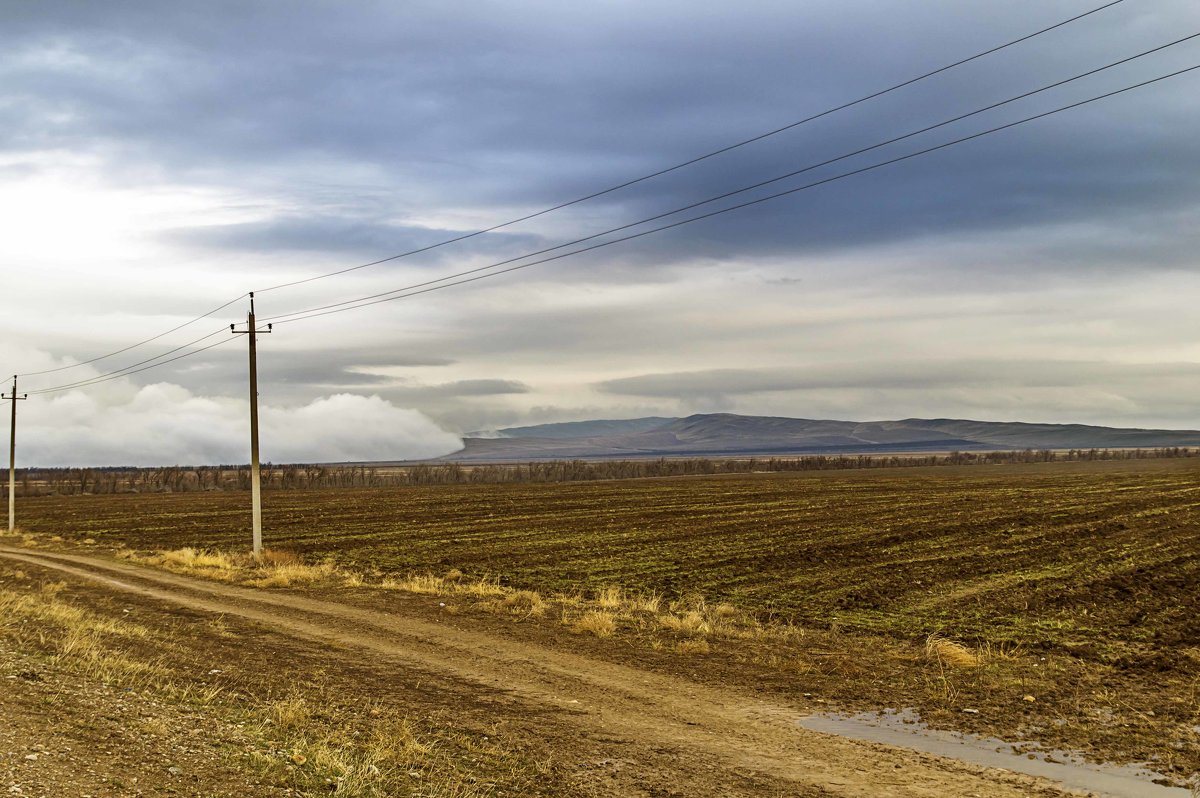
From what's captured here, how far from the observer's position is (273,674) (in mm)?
15531

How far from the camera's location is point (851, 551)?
37031mm

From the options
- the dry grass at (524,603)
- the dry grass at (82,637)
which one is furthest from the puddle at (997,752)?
the dry grass at (524,603)

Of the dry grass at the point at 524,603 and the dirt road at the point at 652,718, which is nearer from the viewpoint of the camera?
the dirt road at the point at 652,718

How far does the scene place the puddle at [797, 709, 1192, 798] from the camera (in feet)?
32.9

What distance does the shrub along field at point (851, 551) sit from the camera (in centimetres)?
2147

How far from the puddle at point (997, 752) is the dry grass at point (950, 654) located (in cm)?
331

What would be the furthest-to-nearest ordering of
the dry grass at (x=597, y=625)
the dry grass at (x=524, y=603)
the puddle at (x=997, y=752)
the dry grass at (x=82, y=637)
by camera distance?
1. the dry grass at (x=524, y=603)
2. the dry grass at (x=597, y=625)
3. the dry grass at (x=82, y=637)
4. the puddle at (x=997, y=752)

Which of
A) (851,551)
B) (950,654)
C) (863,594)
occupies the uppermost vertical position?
(950,654)

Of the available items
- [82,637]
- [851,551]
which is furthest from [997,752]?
[851,551]

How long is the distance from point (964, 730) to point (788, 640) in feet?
21.7

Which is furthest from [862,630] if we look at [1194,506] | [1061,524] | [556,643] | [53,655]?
[1194,506]

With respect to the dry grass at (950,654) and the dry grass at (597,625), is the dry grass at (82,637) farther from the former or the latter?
the dry grass at (950,654)

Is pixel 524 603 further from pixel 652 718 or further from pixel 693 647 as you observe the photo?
pixel 652 718

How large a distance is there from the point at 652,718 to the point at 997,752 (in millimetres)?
4472
